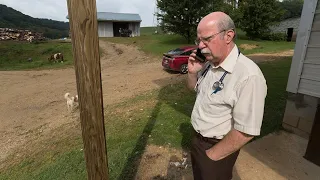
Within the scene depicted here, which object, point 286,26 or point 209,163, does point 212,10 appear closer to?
point 286,26

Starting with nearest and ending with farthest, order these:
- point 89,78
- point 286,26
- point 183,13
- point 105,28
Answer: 1. point 89,78
2. point 183,13
3. point 286,26
4. point 105,28

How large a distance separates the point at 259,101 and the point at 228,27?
25.0 inches

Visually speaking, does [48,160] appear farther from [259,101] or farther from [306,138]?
[306,138]

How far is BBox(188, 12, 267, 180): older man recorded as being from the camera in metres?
1.69

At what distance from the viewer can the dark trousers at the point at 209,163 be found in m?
2.14

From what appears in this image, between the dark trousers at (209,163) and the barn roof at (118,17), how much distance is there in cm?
3737

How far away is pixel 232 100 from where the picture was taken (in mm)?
1785

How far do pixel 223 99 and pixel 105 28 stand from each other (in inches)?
1505

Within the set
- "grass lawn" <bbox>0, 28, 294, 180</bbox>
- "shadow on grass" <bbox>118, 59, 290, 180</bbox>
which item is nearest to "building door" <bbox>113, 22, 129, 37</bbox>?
"shadow on grass" <bbox>118, 59, 290, 180</bbox>

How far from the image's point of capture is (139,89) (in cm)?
967

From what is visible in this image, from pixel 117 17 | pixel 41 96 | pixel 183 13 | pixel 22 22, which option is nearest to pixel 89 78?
pixel 41 96

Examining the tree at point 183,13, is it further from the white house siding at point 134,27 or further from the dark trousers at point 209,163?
the dark trousers at point 209,163

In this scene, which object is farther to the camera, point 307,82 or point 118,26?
point 118,26

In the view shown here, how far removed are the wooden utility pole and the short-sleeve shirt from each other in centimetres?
95
